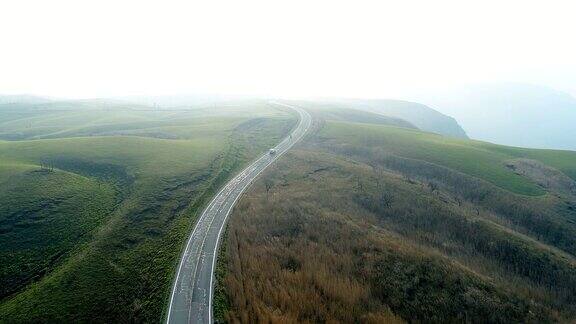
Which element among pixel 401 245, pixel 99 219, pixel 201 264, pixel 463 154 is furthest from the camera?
pixel 463 154

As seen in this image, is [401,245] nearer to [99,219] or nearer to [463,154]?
[99,219]

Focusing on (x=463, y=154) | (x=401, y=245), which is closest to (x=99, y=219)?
(x=401, y=245)

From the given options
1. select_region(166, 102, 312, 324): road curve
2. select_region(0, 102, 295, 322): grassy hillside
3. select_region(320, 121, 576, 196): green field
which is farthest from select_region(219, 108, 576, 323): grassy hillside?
select_region(0, 102, 295, 322): grassy hillside

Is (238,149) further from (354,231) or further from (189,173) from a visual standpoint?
(354,231)

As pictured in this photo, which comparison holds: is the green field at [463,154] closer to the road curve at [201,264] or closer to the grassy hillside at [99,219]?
the grassy hillside at [99,219]

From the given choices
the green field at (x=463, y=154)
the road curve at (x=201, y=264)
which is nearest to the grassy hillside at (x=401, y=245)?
the green field at (x=463, y=154)

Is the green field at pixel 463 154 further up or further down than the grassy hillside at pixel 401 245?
further up

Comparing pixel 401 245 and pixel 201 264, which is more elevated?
pixel 401 245
